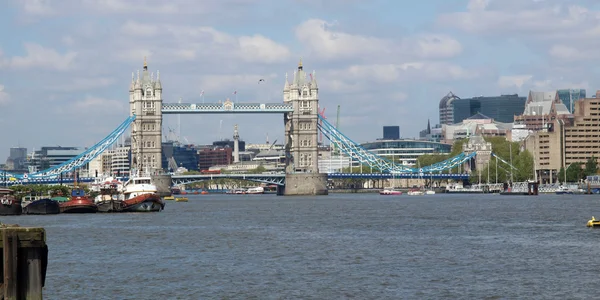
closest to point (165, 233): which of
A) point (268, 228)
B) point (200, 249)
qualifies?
point (268, 228)

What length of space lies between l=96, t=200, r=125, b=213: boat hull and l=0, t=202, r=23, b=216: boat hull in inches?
300

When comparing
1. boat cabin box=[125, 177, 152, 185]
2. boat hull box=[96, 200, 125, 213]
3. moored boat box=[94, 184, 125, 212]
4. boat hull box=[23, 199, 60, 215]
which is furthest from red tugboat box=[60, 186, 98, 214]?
boat cabin box=[125, 177, 152, 185]

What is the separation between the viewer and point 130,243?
6488cm

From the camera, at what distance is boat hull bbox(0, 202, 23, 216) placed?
329ft

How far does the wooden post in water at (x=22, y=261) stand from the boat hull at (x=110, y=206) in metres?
73.3

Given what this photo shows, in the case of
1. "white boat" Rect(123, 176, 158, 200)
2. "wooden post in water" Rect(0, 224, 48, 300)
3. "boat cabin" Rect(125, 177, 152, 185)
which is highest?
"boat cabin" Rect(125, 177, 152, 185)

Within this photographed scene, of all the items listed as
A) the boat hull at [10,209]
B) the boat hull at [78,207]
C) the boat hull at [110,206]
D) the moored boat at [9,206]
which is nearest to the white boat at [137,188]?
the boat hull at [110,206]

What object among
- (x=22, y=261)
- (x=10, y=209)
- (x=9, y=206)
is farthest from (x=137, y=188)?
(x=22, y=261)

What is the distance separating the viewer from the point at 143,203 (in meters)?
109

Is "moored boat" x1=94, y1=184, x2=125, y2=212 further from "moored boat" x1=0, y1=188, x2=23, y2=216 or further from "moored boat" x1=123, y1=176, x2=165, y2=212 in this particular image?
"moored boat" x1=0, y1=188, x2=23, y2=216

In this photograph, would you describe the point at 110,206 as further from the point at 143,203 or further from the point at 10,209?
the point at 10,209

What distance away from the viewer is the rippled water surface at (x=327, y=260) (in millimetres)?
42906

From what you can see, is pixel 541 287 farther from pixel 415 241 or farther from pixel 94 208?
pixel 94 208

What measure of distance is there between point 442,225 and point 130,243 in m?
23.5
